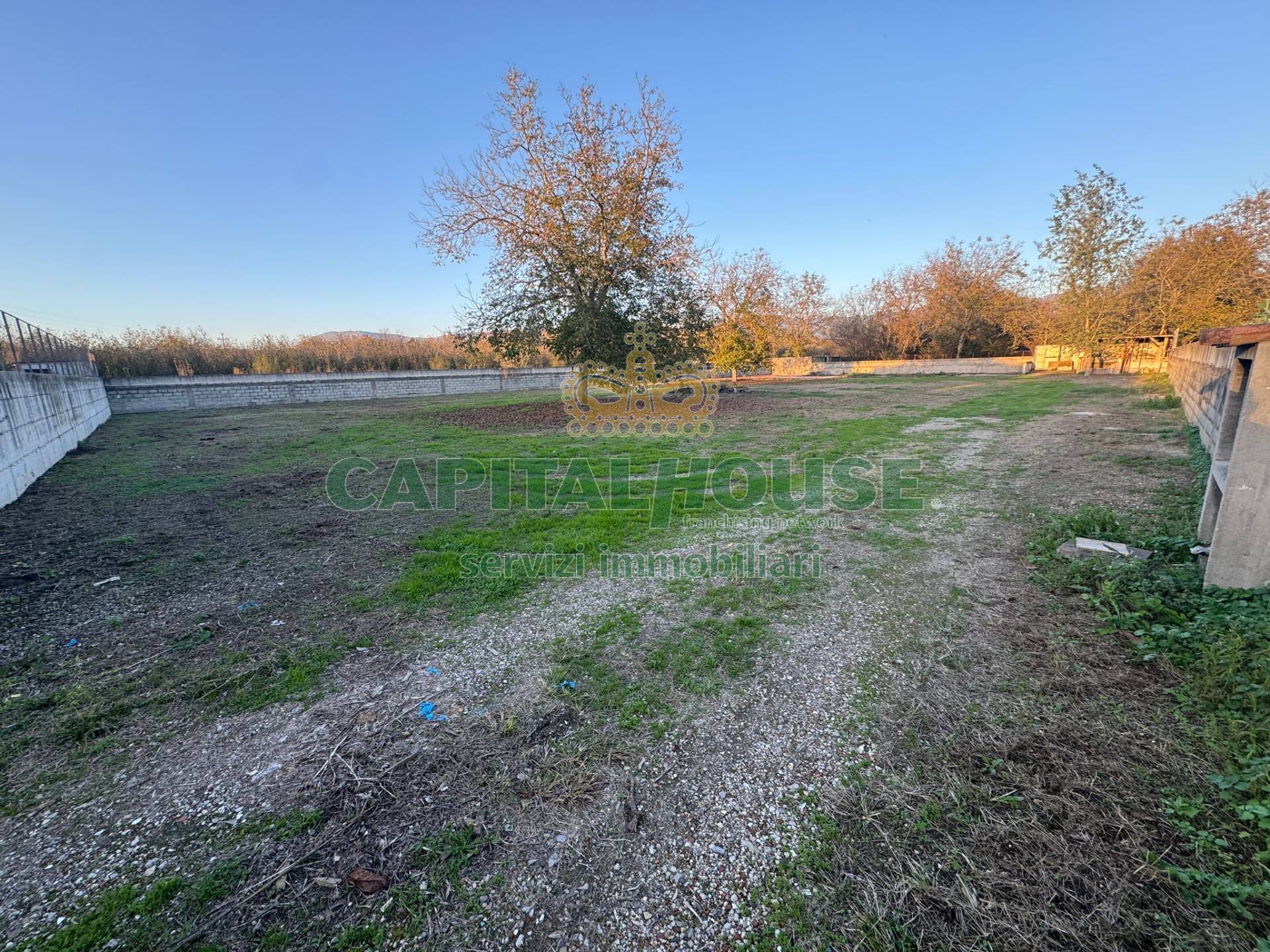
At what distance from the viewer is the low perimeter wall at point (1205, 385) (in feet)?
21.2

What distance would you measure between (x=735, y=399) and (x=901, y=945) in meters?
18.6

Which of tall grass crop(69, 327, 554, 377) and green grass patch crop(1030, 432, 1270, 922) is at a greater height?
tall grass crop(69, 327, 554, 377)

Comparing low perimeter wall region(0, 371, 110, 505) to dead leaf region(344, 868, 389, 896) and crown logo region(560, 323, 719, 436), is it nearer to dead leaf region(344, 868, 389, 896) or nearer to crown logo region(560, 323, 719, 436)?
dead leaf region(344, 868, 389, 896)

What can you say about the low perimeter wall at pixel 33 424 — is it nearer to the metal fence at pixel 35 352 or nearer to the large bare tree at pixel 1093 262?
the metal fence at pixel 35 352

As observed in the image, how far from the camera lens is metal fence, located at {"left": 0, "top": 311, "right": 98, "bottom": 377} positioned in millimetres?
8164

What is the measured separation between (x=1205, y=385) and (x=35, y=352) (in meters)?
22.5

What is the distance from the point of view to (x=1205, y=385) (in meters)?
8.16

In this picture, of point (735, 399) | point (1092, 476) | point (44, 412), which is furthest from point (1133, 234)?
point (44, 412)

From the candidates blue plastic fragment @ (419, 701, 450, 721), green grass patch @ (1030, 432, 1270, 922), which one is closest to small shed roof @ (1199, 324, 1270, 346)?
green grass patch @ (1030, 432, 1270, 922)

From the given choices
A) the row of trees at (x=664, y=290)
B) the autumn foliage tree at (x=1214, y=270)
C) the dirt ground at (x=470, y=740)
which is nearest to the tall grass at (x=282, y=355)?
the row of trees at (x=664, y=290)

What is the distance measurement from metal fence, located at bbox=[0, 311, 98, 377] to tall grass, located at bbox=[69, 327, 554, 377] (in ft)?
15.9

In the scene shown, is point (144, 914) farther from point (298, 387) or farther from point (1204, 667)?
point (298, 387)

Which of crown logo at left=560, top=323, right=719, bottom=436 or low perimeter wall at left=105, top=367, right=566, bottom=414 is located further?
low perimeter wall at left=105, top=367, right=566, bottom=414

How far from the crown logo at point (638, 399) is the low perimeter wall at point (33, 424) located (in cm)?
882
